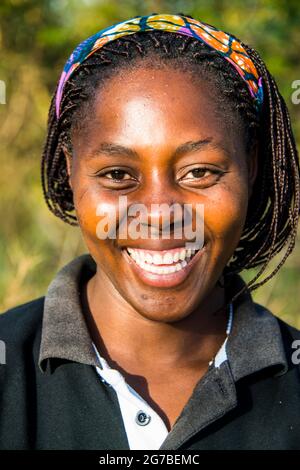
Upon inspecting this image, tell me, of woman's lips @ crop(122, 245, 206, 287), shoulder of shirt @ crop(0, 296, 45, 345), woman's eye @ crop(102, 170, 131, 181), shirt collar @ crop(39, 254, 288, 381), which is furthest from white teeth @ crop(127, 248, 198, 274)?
shoulder of shirt @ crop(0, 296, 45, 345)

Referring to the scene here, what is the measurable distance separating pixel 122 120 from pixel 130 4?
3550 mm

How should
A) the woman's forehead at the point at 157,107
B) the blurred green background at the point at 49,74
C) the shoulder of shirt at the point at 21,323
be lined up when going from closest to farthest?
the woman's forehead at the point at 157,107
the shoulder of shirt at the point at 21,323
the blurred green background at the point at 49,74

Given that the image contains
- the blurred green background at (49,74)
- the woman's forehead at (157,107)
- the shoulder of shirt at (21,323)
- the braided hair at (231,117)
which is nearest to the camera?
the woman's forehead at (157,107)

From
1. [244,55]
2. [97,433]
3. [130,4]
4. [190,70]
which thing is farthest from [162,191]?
[130,4]

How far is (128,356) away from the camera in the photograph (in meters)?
2.51

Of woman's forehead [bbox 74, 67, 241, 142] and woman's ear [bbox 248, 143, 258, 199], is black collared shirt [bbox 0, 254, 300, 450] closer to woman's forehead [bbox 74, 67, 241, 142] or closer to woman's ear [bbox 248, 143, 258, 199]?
woman's ear [bbox 248, 143, 258, 199]

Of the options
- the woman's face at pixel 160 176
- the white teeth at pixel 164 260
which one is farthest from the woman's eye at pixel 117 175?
the white teeth at pixel 164 260

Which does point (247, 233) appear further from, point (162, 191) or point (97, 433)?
point (97, 433)

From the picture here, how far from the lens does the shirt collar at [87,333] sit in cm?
238

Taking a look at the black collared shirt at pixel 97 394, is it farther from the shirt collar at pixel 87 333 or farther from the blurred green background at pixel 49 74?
the blurred green background at pixel 49 74

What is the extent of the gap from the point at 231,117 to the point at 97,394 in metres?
0.95

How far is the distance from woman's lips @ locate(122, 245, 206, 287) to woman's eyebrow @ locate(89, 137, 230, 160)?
0.30 metres

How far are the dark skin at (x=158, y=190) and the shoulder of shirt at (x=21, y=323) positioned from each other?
0.21 m

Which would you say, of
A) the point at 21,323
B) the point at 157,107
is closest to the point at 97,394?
the point at 21,323
